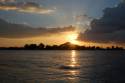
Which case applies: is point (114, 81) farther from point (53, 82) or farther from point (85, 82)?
point (53, 82)

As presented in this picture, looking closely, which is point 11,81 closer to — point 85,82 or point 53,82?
point 53,82


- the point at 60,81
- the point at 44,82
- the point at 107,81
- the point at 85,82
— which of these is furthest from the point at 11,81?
the point at 107,81

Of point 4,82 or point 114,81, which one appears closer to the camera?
point 4,82

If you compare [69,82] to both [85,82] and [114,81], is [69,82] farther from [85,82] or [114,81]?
[114,81]

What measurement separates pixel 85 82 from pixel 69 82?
286 centimetres

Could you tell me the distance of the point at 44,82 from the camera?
44719 mm

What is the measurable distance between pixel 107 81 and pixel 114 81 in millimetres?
1326

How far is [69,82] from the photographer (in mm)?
45250

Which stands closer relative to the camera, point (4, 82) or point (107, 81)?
point (4, 82)

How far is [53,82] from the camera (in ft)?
147

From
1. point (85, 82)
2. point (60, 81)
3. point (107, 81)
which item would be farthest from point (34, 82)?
point (107, 81)

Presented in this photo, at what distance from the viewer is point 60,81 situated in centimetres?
4566

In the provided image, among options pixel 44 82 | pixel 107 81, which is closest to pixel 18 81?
pixel 44 82

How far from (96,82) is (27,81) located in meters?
11.6
